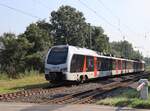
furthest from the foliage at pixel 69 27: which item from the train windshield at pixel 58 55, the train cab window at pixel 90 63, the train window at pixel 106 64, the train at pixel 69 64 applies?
the train windshield at pixel 58 55

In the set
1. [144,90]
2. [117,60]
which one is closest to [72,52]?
[144,90]

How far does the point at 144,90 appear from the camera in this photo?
16.7 metres

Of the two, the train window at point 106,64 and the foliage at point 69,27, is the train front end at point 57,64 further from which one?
the foliage at point 69,27

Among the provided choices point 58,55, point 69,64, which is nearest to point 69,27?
point 58,55

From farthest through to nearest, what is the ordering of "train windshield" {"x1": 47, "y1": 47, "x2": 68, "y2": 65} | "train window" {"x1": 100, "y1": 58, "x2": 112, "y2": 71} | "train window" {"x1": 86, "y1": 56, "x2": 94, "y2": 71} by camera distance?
1. "train window" {"x1": 100, "y1": 58, "x2": 112, "y2": 71}
2. "train window" {"x1": 86, "y1": 56, "x2": 94, "y2": 71}
3. "train windshield" {"x1": 47, "y1": 47, "x2": 68, "y2": 65}

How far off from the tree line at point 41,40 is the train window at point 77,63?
1243 centimetres

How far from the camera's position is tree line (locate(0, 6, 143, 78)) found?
1966 inches

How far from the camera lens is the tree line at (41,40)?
49938 millimetres

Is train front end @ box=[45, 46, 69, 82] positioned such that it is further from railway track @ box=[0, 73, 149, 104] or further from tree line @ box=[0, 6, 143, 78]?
tree line @ box=[0, 6, 143, 78]

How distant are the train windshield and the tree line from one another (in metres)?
12.4

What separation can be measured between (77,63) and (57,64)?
1.82 metres

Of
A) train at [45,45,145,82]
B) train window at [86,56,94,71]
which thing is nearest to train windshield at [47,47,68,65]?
train at [45,45,145,82]

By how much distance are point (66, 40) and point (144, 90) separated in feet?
224

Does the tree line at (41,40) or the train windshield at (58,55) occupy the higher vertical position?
the tree line at (41,40)
